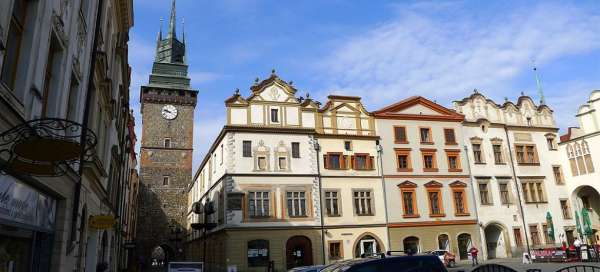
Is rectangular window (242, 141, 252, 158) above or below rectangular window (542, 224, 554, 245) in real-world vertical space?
above

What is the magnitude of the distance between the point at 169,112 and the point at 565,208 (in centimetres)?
4584

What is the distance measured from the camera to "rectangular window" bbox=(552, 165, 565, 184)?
129ft

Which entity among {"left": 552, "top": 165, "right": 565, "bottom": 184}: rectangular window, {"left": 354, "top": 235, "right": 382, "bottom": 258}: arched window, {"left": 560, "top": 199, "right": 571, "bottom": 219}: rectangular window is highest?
{"left": 552, "top": 165, "right": 565, "bottom": 184}: rectangular window

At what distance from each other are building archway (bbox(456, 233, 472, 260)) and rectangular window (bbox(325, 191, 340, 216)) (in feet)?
34.5

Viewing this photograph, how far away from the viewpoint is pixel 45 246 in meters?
10.2

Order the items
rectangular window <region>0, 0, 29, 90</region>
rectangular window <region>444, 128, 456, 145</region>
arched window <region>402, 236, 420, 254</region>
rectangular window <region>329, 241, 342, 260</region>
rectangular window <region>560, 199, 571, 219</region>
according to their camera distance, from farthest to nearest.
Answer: rectangular window <region>560, 199, 571, 219</region>, rectangular window <region>444, 128, 456, 145</region>, arched window <region>402, 236, 420, 254</region>, rectangular window <region>329, 241, 342, 260</region>, rectangular window <region>0, 0, 29, 90</region>

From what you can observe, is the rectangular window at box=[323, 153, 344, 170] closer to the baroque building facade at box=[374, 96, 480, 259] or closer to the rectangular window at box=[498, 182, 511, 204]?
the baroque building facade at box=[374, 96, 480, 259]

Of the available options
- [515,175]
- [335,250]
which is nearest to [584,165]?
[515,175]

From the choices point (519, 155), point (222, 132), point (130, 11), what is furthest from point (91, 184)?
point (519, 155)

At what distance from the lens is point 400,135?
3631cm

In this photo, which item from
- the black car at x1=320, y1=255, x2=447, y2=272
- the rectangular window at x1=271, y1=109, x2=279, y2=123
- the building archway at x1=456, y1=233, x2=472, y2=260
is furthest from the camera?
the building archway at x1=456, y1=233, x2=472, y2=260

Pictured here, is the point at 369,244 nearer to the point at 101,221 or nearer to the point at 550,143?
the point at 550,143

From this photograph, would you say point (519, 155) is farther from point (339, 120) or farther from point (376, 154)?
point (339, 120)

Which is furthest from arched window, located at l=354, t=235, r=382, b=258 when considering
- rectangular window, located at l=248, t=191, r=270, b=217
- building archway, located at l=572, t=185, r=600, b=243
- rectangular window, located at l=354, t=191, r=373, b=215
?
building archway, located at l=572, t=185, r=600, b=243
